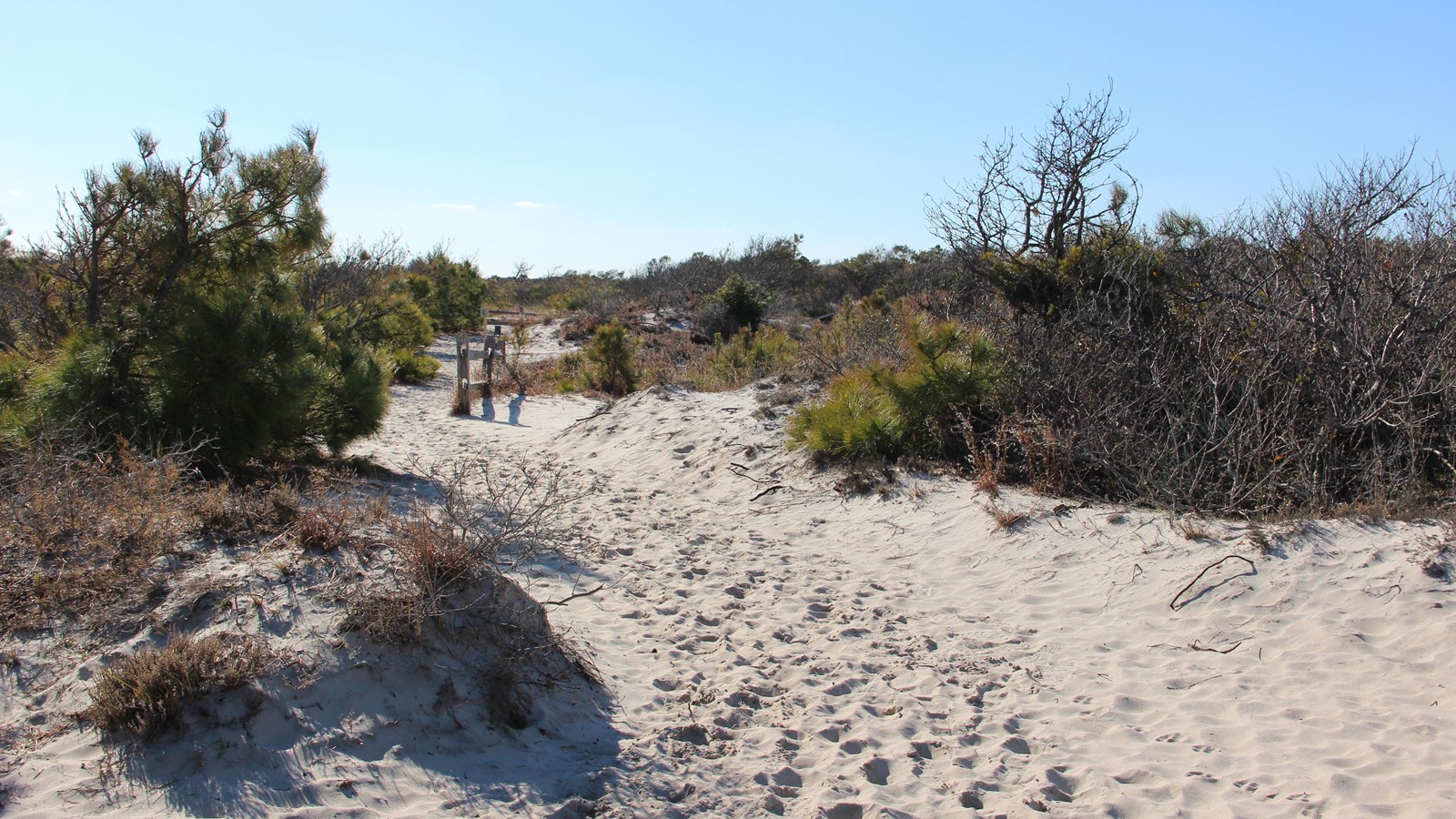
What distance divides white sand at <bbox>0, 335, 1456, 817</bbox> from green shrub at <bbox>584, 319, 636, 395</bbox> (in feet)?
29.6

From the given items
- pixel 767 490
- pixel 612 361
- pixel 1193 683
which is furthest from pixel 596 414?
pixel 1193 683

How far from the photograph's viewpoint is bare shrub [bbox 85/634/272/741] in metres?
3.15

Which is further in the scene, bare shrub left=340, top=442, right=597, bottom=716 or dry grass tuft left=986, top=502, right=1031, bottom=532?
dry grass tuft left=986, top=502, right=1031, bottom=532

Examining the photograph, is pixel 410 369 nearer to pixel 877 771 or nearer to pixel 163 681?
pixel 163 681

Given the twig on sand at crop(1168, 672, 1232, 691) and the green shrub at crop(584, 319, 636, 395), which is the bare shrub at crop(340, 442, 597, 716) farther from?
the green shrub at crop(584, 319, 636, 395)

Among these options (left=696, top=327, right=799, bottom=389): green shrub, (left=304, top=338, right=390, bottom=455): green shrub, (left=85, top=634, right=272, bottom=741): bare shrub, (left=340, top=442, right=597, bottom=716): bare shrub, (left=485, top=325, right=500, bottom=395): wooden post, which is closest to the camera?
(left=85, top=634, right=272, bottom=741): bare shrub

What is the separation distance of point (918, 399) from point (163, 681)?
22.8 ft

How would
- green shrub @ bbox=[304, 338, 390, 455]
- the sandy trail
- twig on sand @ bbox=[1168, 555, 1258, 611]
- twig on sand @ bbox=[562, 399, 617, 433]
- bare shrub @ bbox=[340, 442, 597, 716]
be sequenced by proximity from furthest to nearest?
twig on sand @ bbox=[562, 399, 617, 433] → green shrub @ bbox=[304, 338, 390, 455] → twig on sand @ bbox=[1168, 555, 1258, 611] → bare shrub @ bbox=[340, 442, 597, 716] → the sandy trail

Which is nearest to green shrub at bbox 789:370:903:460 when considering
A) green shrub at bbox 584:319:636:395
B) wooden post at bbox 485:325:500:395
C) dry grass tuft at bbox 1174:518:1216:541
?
dry grass tuft at bbox 1174:518:1216:541

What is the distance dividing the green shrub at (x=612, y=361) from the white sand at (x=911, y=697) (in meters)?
9.01

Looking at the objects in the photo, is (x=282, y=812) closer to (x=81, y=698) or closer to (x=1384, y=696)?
(x=81, y=698)

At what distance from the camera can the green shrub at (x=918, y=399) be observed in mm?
8672

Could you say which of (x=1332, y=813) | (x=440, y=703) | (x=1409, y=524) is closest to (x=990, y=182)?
(x=1409, y=524)

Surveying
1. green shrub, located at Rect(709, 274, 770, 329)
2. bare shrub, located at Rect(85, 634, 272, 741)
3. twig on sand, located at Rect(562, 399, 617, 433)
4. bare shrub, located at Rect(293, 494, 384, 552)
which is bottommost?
bare shrub, located at Rect(85, 634, 272, 741)
